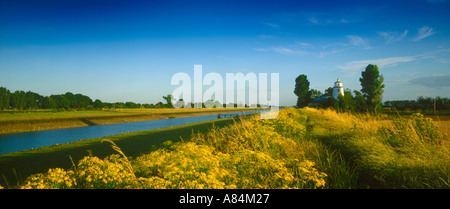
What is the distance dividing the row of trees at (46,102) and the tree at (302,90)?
2800 inches

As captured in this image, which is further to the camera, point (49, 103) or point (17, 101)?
point (49, 103)

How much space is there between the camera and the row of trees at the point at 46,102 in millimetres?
45731

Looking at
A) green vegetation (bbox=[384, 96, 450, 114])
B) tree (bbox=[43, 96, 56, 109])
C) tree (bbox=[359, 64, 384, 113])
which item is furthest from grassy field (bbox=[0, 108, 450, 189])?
tree (bbox=[43, 96, 56, 109])

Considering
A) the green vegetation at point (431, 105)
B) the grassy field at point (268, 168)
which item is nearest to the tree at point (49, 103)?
the grassy field at point (268, 168)

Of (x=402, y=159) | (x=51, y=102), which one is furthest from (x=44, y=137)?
(x=51, y=102)

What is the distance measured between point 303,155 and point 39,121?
3658 centimetres

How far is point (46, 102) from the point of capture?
223 ft

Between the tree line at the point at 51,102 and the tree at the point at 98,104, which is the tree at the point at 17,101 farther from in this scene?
the tree at the point at 98,104

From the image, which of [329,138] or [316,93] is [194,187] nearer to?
[329,138]

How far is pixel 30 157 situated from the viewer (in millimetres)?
9953

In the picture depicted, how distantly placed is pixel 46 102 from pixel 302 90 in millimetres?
82150

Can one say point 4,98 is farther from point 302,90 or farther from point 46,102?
point 302,90
